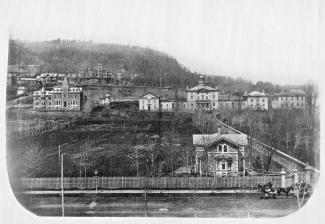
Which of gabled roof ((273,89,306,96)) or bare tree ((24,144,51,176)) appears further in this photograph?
bare tree ((24,144,51,176))

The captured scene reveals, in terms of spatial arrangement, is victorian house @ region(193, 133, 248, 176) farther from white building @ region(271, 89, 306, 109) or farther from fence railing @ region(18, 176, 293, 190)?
white building @ region(271, 89, 306, 109)

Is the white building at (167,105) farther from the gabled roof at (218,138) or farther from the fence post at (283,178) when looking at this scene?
the fence post at (283,178)

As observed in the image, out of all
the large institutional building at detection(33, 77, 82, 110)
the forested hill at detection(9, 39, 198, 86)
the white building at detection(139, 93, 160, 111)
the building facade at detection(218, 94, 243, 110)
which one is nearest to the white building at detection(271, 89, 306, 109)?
the building facade at detection(218, 94, 243, 110)

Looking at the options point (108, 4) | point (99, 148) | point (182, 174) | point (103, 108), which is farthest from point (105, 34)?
point (182, 174)

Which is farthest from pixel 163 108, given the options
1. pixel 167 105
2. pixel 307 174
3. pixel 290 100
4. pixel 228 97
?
pixel 307 174

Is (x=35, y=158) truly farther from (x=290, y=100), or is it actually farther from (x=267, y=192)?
(x=290, y=100)

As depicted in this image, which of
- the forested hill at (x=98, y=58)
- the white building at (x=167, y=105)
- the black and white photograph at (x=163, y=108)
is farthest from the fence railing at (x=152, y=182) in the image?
the forested hill at (x=98, y=58)

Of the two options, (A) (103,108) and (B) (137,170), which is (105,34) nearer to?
(A) (103,108)
